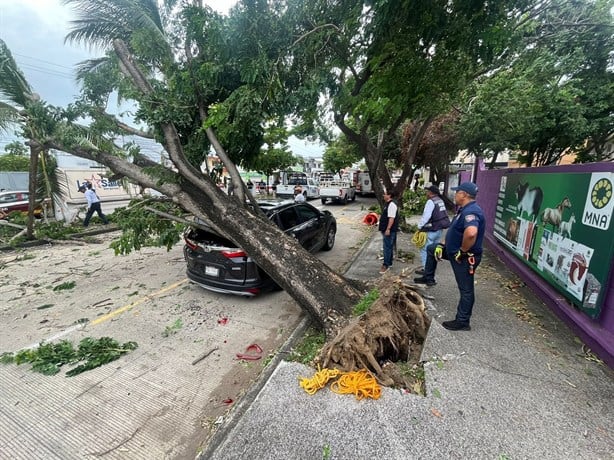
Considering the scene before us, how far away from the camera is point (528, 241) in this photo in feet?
16.7

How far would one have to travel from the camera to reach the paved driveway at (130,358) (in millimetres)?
2387

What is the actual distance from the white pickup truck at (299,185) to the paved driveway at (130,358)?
14782 millimetres

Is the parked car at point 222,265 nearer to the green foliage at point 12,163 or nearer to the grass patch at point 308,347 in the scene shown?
the grass patch at point 308,347

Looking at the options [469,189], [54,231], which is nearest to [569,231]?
[469,189]

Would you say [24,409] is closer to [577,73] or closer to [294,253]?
[294,253]

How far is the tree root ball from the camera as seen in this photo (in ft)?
9.45

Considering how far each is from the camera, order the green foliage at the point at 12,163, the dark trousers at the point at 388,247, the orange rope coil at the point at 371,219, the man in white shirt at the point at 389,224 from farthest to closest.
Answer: the green foliage at the point at 12,163, the orange rope coil at the point at 371,219, the dark trousers at the point at 388,247, the man in white shirt at the point at 389,224

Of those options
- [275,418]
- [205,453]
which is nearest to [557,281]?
[275,418]

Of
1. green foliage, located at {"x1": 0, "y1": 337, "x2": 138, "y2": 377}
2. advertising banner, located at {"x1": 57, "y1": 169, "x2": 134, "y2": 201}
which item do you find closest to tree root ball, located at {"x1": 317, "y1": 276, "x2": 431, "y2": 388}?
green foliage, located at {"x1": 0, "y1": 337, "x2": 138, "y2": 377}

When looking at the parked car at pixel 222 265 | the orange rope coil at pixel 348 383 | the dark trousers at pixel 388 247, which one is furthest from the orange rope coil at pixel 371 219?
the orange rope coil at pixel 348 383

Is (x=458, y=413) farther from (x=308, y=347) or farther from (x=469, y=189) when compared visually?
(x=469, y=189)

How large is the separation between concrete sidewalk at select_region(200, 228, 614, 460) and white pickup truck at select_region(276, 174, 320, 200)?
18.2 metres

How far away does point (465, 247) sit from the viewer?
336 cm

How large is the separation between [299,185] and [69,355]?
1856 centimetres
